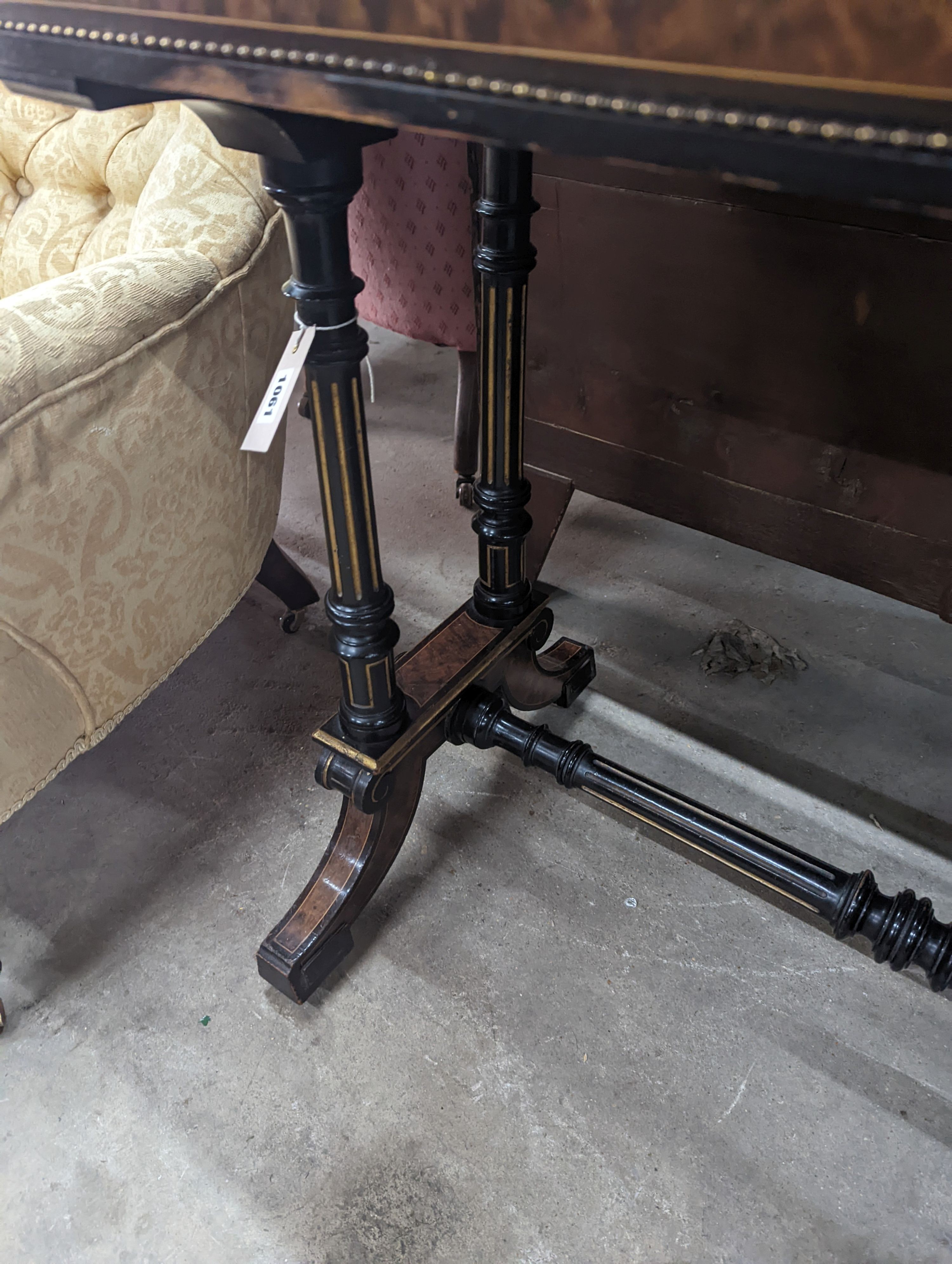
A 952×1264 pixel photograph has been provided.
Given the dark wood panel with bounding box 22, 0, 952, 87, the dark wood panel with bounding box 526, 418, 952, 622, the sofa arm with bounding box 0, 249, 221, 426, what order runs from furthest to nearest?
the dark wood panel with bounding box 526, 418, 952, 622 → the sofa arm with bounding box 0, 249, 221, 426 → the dark wood panel with bounding box 22, 0, 952, 87

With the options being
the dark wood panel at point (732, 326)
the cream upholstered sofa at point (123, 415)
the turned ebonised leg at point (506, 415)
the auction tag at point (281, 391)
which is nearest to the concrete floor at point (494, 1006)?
the turned ebonised leg at point (506, 415)

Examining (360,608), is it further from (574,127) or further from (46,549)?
(574,127)

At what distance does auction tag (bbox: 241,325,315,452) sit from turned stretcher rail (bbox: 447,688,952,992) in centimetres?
46

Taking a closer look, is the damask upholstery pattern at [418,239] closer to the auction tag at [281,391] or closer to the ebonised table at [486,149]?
the ebonised table at [486,149]

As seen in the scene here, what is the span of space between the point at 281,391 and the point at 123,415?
9.1 inches

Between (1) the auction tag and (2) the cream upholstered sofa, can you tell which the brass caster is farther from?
(1) the auction tag

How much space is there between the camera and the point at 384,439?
6.27ft

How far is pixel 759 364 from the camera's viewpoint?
105 cm

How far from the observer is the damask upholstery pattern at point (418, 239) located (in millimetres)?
1366

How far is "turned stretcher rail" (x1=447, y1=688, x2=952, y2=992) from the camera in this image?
2.67 feet

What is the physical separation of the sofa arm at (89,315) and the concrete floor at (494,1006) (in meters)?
0.62

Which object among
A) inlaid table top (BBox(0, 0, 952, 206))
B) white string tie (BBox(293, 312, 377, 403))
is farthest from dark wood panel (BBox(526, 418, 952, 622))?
inlaid table top (BBox(0, 0, 952, 206))

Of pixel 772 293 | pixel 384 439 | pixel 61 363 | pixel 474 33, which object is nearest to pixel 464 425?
pixel 384 439

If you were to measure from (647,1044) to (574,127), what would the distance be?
84 centimetres
